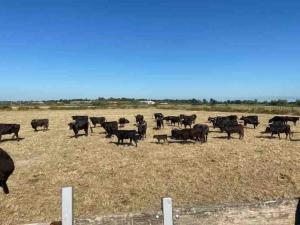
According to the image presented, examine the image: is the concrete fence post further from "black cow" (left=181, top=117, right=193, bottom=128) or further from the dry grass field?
"black cow" (left=181, top=117, right=193, bottom=128)

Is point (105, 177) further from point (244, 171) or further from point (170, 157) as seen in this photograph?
point (244, 171)

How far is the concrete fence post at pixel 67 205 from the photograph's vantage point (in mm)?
6023

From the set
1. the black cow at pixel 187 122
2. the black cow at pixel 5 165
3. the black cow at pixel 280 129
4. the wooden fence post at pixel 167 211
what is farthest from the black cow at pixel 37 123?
the black cow at pixel 5 165

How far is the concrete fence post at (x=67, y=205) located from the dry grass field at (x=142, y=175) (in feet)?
14.6

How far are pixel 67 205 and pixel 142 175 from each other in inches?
346

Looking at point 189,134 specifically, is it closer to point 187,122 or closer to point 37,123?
point 187,122

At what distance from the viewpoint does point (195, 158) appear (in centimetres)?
1789

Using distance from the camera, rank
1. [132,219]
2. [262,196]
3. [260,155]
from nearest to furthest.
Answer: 1. [132,219]
2. [262,196]
3. [260,155]

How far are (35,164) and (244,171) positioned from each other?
9.46 metres

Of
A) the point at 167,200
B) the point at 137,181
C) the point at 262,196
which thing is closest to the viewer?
the point at 167,200

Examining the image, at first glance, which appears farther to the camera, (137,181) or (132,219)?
(137,181)

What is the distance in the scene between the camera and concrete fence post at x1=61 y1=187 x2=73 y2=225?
6.02 m

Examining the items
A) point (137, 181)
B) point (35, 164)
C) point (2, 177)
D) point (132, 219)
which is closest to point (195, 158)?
point (137, 181)

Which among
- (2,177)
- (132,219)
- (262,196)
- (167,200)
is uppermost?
(2,177)
